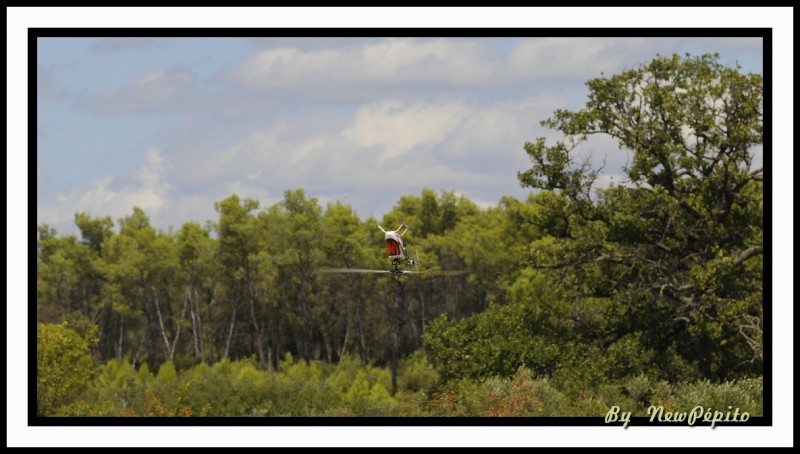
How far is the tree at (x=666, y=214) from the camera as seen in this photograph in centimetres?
4303

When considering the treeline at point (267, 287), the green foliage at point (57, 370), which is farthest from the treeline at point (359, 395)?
the treeline at point (267, 287)

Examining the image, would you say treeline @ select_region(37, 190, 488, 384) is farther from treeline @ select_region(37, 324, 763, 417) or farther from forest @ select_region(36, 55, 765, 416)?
forest @ select_region(36, 55, 765, 416)

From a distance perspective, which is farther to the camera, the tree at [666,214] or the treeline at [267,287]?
the treeline at [267,287]

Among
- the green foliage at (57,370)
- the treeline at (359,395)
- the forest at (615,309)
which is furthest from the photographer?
the green foliage at (57,370)

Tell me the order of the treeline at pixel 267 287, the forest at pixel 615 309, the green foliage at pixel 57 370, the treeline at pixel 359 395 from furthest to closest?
the treeline at pixel 267 287 → the green foliage at pixel 57 370 → the forest at pixel 615 309 → the treeline at pixel 359 395

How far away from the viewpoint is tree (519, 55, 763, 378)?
43031mm

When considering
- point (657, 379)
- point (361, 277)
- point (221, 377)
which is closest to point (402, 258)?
point (657, 379)

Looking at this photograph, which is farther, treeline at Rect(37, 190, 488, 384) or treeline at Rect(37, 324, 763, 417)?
treeline at Rect(37, 190, 488, 384)

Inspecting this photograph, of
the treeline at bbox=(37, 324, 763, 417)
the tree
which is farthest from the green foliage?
the tree

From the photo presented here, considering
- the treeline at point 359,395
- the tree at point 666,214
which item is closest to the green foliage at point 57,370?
the treeline at point 359,395

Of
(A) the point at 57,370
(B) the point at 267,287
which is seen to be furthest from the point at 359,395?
(B) the point at 267,287

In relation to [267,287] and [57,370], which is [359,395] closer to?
[57,370]

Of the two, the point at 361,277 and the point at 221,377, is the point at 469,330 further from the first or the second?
the point at 361,277

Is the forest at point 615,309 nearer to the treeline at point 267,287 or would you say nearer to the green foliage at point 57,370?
the green foliage at point 57,370
